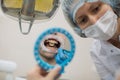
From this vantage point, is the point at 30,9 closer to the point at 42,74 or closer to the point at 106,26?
the point at 42,74

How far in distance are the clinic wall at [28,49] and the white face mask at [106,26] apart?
50cm

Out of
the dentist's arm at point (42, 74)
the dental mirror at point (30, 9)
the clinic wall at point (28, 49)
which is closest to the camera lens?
the dentist's arm at point (42, 74)

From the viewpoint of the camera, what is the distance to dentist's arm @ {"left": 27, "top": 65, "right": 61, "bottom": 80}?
3.04ft

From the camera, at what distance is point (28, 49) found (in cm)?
170

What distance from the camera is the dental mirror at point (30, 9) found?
1054 mm

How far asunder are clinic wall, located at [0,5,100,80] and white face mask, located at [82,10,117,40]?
502 millimetres

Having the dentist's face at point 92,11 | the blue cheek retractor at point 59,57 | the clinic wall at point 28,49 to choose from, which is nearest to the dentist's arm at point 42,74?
the blue cheek retractor at point 59,57

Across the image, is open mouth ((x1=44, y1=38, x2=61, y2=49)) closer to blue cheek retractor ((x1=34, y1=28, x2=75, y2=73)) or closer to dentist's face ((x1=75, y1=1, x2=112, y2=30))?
blue cheek retractor ((x1=34, y1=28, x2=75, y2=73))

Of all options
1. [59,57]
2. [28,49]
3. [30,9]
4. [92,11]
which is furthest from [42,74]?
[28,49]

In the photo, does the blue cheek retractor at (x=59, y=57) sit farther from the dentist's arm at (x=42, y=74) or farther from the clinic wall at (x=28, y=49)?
the clinic wall at (x=28, y=49)

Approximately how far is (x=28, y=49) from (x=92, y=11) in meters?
0.66

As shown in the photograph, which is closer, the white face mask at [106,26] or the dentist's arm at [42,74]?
the dentist's arm at [42,74]

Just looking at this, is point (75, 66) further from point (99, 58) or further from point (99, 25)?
point (99, 25)

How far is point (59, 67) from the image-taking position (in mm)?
929
